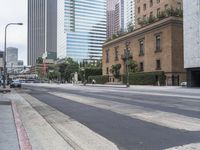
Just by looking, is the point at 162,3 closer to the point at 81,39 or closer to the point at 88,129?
the point at 88,129

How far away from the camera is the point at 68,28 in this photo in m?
185

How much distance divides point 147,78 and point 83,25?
117m

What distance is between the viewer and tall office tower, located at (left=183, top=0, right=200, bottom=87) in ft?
187

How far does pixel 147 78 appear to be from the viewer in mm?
74750

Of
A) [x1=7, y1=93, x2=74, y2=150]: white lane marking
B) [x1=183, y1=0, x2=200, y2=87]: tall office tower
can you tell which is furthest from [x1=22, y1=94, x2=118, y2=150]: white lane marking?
[x1=183, y1=0, x2=200, y2=87]: tall office tower

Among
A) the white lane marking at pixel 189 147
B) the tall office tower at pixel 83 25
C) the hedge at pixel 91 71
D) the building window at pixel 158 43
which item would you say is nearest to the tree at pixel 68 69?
the hedge at pixel 91 71

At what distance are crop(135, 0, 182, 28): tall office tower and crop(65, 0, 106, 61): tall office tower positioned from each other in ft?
287

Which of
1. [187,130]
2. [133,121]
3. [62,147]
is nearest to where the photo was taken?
[62,147]

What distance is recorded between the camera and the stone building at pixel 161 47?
70.4 m

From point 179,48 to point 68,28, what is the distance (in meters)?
119

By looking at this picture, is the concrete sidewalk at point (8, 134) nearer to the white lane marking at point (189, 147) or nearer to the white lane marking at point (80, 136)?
the white lane marking at point (80, 136)

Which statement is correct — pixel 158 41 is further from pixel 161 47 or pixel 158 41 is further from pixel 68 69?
pixel 68 69

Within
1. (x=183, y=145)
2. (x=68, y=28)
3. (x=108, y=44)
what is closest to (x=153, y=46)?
(x=108, y=44)

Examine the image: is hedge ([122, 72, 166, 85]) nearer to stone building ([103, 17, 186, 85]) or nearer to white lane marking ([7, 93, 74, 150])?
stone building ([103, 17, 186, 85])
